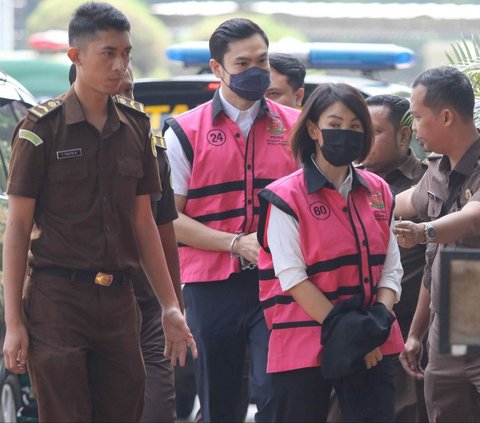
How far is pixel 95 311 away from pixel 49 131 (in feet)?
2.15

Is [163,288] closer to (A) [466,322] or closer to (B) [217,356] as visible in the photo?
(B) [217,356]


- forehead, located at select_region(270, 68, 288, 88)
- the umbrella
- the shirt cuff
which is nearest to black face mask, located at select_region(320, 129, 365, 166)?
the shirt cuff

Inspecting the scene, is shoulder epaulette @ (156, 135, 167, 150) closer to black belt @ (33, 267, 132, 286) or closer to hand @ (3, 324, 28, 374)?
black belt @ (33, 267, 132, 286)

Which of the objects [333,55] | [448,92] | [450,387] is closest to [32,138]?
[448,92]

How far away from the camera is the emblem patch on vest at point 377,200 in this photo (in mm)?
5270

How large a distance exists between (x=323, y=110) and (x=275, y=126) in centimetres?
85

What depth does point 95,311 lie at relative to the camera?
4.95 metres

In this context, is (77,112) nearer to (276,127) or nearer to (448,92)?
(276,127)

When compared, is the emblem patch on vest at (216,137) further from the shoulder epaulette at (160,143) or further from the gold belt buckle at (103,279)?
the gold belt buckle at (103,279)

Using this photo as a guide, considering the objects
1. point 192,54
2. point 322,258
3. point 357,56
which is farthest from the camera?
point 357,56

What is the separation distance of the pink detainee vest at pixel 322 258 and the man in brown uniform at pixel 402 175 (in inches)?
49.8

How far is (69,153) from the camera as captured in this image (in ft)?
16.2

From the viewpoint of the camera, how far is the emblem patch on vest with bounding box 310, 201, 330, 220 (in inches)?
200

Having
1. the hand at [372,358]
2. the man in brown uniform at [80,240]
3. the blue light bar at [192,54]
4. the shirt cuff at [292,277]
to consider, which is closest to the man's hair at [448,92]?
the shirt cuff at [292,277]
